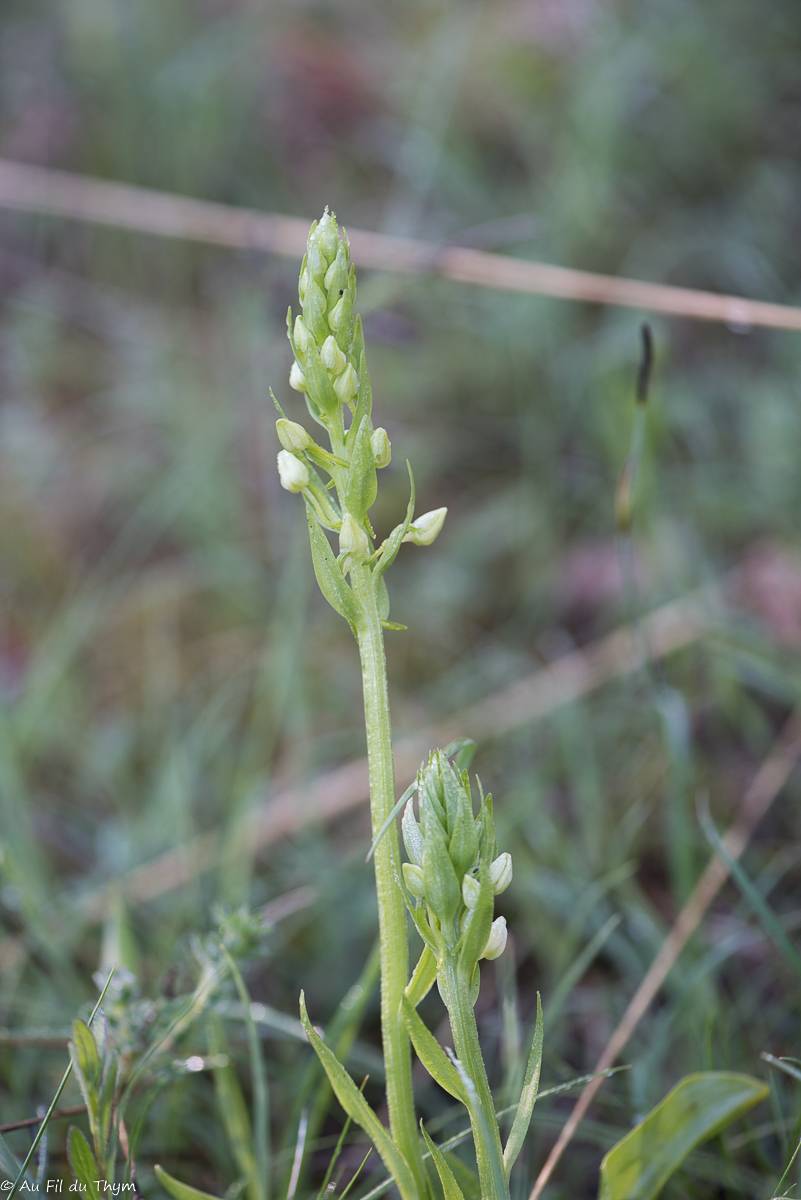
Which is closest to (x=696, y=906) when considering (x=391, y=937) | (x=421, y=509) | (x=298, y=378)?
(x=391, y=937)

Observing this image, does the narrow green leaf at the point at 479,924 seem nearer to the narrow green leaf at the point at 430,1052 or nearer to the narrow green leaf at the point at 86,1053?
the narrow green leaf at the point at 430,1052

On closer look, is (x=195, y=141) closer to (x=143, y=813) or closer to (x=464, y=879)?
(x=143, y=813)

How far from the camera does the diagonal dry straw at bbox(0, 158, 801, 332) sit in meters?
1.93

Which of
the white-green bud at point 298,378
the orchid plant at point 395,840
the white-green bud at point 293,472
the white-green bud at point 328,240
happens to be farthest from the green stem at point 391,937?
the white-green bud at point 328,240

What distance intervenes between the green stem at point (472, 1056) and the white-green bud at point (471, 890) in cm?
7

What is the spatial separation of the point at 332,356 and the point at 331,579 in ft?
0.83

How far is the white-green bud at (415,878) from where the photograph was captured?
0.94 metres

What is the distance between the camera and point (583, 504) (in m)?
3.21

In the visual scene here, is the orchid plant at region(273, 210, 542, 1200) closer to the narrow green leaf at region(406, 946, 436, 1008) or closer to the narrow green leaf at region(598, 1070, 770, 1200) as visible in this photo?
the narrow green leaf at region(406, 946, 436, 1008)

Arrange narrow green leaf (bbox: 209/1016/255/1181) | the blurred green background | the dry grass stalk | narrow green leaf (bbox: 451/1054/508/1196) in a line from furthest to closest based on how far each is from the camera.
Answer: the dry grass stalk, the blurred green background, narrow green leaf (bbox: 209/1016/255/1181), narrow green leaf (bbox: 451/1054/508/1196)

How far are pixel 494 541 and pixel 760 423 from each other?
3.16 feet

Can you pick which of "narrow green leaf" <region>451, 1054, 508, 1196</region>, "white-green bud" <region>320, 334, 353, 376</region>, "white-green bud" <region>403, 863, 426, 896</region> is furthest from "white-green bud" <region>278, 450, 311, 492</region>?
"narrow green leaf" <region>451, 1054, 508, 1196</region>

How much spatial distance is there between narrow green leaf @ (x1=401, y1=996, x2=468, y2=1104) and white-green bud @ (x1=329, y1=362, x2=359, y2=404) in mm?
680

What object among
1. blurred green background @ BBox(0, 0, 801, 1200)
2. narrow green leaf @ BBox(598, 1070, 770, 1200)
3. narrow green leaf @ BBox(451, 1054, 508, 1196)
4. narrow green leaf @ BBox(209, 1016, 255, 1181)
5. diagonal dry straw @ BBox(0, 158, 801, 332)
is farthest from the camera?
diagonal dry straw @ BBox(0, 158, 801, 332)
